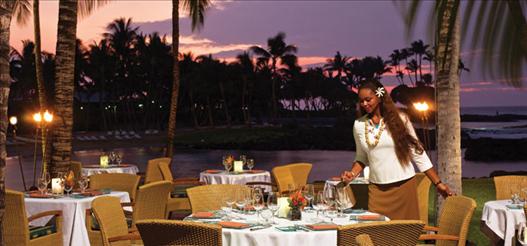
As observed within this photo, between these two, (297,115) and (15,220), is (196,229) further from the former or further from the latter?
(297,115)

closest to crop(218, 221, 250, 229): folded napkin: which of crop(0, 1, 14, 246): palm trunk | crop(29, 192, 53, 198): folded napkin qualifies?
crop(0, 1, 14, 246): palm trunk

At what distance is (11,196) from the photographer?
16.9ft

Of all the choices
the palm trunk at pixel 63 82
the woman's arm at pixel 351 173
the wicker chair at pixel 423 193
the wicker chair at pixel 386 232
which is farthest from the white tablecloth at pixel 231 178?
the wicker chair at pixel 386 232

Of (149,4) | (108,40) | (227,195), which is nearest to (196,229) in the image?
(227,195)

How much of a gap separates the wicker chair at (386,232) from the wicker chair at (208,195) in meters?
2.10

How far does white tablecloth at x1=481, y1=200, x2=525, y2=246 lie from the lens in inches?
200

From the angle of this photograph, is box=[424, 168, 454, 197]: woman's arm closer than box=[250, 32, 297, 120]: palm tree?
Yes

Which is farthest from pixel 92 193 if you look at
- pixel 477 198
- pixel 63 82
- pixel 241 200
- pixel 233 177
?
pixel 477 198

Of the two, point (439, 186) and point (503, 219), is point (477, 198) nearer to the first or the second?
point (503, 219)

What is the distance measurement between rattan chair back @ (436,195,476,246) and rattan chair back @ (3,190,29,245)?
319 cm

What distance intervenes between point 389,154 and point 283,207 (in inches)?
32.4

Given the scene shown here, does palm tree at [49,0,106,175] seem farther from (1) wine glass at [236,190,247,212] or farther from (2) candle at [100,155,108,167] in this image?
(1) wine glass at [236,190,247,212]

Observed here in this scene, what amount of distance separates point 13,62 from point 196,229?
2439 inches

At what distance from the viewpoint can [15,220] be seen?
5168 millimetres
